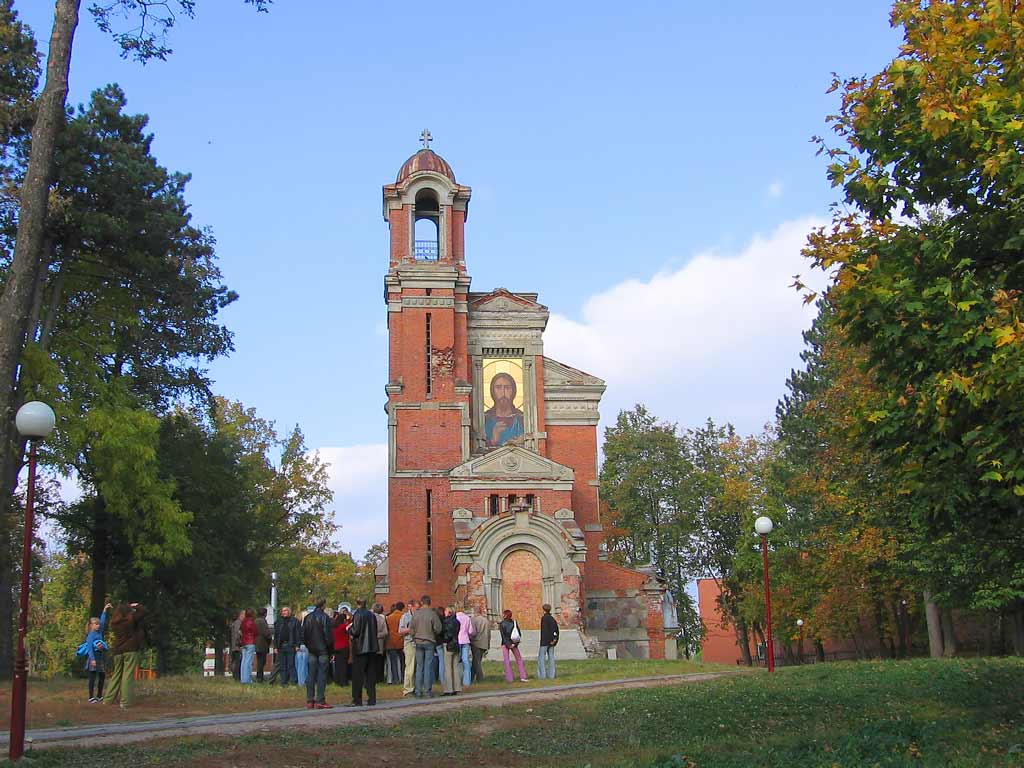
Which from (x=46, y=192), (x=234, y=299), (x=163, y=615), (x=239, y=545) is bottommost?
(x=163, y=615)

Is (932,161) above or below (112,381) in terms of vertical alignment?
below

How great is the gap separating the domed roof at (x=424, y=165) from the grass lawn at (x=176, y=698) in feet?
83.0

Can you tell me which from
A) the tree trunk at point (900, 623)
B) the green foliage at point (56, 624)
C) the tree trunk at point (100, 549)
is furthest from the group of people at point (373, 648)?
the green foliage at point (56, 624)

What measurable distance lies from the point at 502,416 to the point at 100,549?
1651 cm

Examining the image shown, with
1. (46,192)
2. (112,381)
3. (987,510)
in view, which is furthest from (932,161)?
(112,381)

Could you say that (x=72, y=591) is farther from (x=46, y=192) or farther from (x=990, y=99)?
(x=990, y=99)

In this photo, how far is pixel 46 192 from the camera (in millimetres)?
13594

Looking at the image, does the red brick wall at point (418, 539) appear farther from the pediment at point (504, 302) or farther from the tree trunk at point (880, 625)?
the tree trunk at point (880, 625)

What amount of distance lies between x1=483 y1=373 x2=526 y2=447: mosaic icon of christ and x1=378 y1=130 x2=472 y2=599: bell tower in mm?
1148

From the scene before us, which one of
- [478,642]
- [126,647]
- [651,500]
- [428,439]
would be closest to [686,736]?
[126,647]

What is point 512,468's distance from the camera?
38.8m

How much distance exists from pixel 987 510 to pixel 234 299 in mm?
22046

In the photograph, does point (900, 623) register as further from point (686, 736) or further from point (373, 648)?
point (686, 736)

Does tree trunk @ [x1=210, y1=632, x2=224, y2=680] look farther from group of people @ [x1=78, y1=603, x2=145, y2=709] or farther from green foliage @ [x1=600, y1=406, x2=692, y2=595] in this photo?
group of people @ [x1=78, y1=603, x2=145, y2=709]
